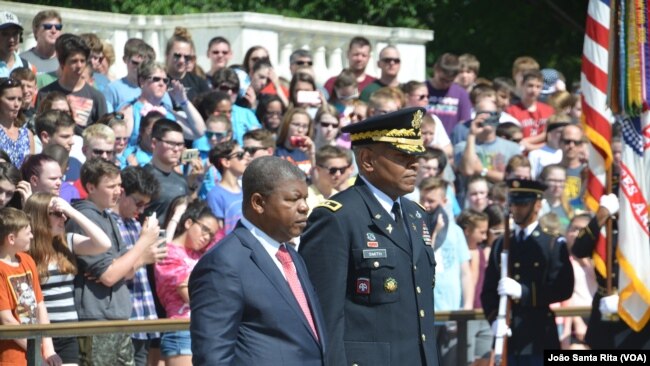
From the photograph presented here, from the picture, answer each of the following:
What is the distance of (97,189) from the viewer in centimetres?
1023

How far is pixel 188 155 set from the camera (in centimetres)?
1212

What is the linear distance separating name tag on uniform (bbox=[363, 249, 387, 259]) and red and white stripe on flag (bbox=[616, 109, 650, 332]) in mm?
4304

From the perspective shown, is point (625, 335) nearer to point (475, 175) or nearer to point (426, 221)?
point (475, 175)

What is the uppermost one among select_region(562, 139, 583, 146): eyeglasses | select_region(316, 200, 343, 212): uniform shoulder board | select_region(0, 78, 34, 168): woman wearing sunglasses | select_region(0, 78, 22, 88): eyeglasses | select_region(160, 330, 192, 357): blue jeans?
select_region(0, 78, 22, 88): eyeglasses

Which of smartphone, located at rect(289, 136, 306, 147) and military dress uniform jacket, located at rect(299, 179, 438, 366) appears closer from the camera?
military dress uniform jacket, located at rect(299, 179, 438, 366)

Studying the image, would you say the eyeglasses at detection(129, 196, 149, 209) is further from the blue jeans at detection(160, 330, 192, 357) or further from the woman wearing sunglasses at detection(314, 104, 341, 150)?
the woman wearing sunglasses at detection(314, 104, 341, 150)

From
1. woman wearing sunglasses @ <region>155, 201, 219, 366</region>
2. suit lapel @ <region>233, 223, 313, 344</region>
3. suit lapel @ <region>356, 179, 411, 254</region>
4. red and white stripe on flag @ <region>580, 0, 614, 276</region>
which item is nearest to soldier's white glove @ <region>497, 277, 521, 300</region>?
red and white stripe on flag @ <region>580, 0, 614, 276</region>

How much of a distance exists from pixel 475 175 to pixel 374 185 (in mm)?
6462

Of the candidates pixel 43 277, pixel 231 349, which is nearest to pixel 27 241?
pixel 43 277

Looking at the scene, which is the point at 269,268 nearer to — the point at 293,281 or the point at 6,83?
the point at 293,281

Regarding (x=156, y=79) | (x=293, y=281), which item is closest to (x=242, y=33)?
(x=156, y=79)

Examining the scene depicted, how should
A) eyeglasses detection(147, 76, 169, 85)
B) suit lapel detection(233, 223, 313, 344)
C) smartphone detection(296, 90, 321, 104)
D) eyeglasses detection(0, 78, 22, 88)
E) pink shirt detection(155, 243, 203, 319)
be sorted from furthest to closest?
smartphone detection(296, 90, 321, 104), eyeglasses detection(147, 76, 169, 85), eyeglasses detection(0, 78, 22, 88), pink shirt detection(155, 243, 203, 319), suit lapel detection(233, 223, 313, 344)

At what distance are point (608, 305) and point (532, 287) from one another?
0.62 m

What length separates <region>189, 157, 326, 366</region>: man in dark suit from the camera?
6367 mm
